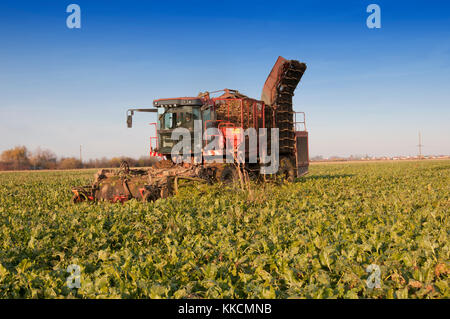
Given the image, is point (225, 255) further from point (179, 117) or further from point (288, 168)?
point (288, 168)

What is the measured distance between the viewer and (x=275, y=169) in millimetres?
14000

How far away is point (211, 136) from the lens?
11.4 meters

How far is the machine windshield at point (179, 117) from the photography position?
11.5 metres

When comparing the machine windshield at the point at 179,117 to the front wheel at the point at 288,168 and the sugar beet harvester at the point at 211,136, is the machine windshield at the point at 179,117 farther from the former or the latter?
the front wheel at the point at 288,168

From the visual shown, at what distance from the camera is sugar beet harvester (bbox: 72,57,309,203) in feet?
33.1

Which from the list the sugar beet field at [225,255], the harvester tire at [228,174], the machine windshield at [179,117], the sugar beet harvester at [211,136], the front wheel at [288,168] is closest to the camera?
the sugar beet field at [225,255]

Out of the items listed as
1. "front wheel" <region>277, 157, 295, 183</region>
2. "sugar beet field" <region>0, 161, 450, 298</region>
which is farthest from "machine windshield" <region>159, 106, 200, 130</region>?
"front wheel" <region>277, 157, 295, 183</region>

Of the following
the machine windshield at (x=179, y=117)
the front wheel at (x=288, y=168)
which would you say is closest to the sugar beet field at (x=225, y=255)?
the machine windshield at (x=179, y=117)

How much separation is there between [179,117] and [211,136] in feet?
4.42

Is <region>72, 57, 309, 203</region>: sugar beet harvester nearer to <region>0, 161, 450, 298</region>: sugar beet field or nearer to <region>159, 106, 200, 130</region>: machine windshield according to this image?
<region>159, 106, 200, 130</region>: machine windshield

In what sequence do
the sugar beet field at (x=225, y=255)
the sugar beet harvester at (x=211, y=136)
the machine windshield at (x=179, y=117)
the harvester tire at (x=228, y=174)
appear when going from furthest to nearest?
the machine windshield at (x=179, y=117), the harvester tire at (x=228, y=174), the sugar beet harvester at (x=211, y=136), the sugar beet field at (x=225, y=255)

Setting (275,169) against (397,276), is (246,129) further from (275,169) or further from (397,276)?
(397,276)
